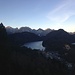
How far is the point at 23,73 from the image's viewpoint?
91.5 ft

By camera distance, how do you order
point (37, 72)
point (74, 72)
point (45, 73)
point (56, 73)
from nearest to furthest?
point (37, 72) → point (45, 73) → point (56, 73) → point (74, 72)

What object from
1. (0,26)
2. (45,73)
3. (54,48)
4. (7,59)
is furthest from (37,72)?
(54,48)

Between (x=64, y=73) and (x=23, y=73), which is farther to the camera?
(x=64, y=73)

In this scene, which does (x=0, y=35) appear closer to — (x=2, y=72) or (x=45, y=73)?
(x=2, y=72)

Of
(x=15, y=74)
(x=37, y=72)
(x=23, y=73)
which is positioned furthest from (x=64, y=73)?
(x=15, y=74)

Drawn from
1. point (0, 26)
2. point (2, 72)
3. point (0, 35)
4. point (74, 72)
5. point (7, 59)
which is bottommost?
point (74, 72)

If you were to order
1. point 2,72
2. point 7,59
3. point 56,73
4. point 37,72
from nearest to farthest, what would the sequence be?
point 2,72 < point 7,59 < point 37,72 < point 56,73

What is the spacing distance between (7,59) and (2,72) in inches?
102

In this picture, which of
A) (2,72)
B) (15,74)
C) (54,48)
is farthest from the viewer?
(54,48)

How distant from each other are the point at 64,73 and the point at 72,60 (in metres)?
19.4

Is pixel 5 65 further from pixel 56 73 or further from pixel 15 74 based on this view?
pixel 56 73

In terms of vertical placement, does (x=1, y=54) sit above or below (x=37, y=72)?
above

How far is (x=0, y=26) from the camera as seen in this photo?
107ft

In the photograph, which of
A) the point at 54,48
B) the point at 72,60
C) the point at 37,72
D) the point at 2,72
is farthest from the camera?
the point at 54,48
